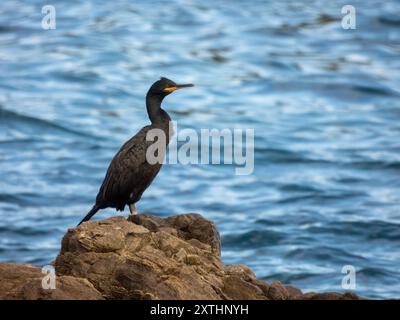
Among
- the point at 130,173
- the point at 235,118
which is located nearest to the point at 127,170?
the point at 130,173

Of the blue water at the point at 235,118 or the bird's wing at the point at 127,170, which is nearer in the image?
the bird's wing at the point at 127,170

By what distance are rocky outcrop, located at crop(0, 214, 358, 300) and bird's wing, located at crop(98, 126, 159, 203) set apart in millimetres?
1971

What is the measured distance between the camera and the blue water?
23250mm

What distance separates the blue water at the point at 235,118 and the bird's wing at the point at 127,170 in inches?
315

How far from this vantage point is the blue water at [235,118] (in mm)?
23250

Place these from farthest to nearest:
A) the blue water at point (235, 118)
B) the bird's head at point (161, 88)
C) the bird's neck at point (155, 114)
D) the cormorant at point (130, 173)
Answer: the blue water at point (235, 118) < the bird's head at point (161, 88) < the bird's neck at point (155, 114) < the cormorant at point (130, 173)

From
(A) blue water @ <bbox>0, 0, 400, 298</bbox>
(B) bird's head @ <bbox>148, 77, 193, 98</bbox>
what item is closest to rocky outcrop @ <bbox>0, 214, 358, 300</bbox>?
(B) bird's head @ <bbox>148, 77, 193, 98</bbox>

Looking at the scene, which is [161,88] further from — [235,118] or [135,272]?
[235,118]

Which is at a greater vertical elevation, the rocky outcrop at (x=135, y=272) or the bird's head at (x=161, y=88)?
the bird's head at (x=161, y=88)

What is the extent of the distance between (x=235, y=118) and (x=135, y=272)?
22735 millimetres

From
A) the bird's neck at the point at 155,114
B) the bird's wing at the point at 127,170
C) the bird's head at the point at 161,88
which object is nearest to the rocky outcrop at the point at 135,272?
the bird's wing at the point at 127,170

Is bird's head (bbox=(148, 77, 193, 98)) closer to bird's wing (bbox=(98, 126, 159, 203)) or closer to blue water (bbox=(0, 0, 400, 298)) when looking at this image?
bird's wing (bbox=(98, 126, 159, 203))

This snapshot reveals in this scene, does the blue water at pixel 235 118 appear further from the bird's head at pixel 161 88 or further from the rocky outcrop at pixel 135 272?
Result: the rocky outcrop at pixel 135 272
